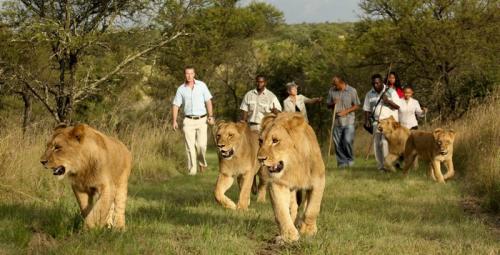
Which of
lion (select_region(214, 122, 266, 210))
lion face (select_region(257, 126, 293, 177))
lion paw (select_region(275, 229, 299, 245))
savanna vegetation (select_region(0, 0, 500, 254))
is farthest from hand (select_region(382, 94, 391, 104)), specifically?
lion paw (select_region(275, 229, 299, 245))

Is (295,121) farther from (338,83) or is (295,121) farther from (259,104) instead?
(338,83)

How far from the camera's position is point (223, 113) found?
98.3ft

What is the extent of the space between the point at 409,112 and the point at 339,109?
130 cm

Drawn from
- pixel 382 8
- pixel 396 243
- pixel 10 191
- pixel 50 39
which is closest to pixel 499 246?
pixel 396 243

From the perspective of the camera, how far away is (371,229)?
250 inches

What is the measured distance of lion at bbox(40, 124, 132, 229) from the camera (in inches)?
214

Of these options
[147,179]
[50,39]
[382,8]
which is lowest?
[147,179]

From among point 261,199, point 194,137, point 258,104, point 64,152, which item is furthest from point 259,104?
point 64,152

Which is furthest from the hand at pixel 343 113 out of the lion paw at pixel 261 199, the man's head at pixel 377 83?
the lion paw at pixel 261 199

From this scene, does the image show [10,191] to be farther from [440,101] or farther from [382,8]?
[382,8]

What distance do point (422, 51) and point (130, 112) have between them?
31.6ft

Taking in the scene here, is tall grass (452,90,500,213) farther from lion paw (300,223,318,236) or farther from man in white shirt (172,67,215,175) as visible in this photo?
man in white shirt (172,67,215,175)

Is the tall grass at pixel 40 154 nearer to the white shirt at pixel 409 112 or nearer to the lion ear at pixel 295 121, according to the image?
the lion ear at pixel 295 121

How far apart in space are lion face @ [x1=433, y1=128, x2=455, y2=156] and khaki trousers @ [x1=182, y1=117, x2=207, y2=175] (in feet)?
13.3
